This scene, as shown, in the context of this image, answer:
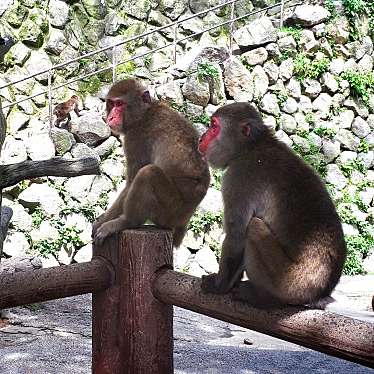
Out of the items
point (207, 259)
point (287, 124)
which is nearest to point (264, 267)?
point (207, 259)

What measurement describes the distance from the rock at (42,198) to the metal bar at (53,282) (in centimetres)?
595

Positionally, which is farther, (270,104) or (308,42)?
(308,42)

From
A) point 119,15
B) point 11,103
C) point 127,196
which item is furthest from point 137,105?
point 119,15

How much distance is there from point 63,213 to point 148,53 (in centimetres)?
259

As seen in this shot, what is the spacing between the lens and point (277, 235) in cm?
261

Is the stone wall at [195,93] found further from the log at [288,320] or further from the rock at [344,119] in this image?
the log at [288,320]

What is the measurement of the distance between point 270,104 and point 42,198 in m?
3.93

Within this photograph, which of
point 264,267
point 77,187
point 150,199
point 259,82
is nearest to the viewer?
point 264,267

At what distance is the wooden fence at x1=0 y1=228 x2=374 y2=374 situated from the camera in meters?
2.62

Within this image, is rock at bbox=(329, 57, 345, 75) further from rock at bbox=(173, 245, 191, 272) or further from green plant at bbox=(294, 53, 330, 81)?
rock at bbox=(173, 245, 191, 272)

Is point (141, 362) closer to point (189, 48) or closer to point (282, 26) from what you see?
point (189, 48)

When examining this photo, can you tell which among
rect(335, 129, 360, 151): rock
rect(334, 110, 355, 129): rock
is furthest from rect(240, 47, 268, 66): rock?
rect(335, 129, 360, 151): rock

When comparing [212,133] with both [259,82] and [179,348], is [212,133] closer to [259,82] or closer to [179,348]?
[179,348]

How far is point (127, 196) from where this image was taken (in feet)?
11.6
